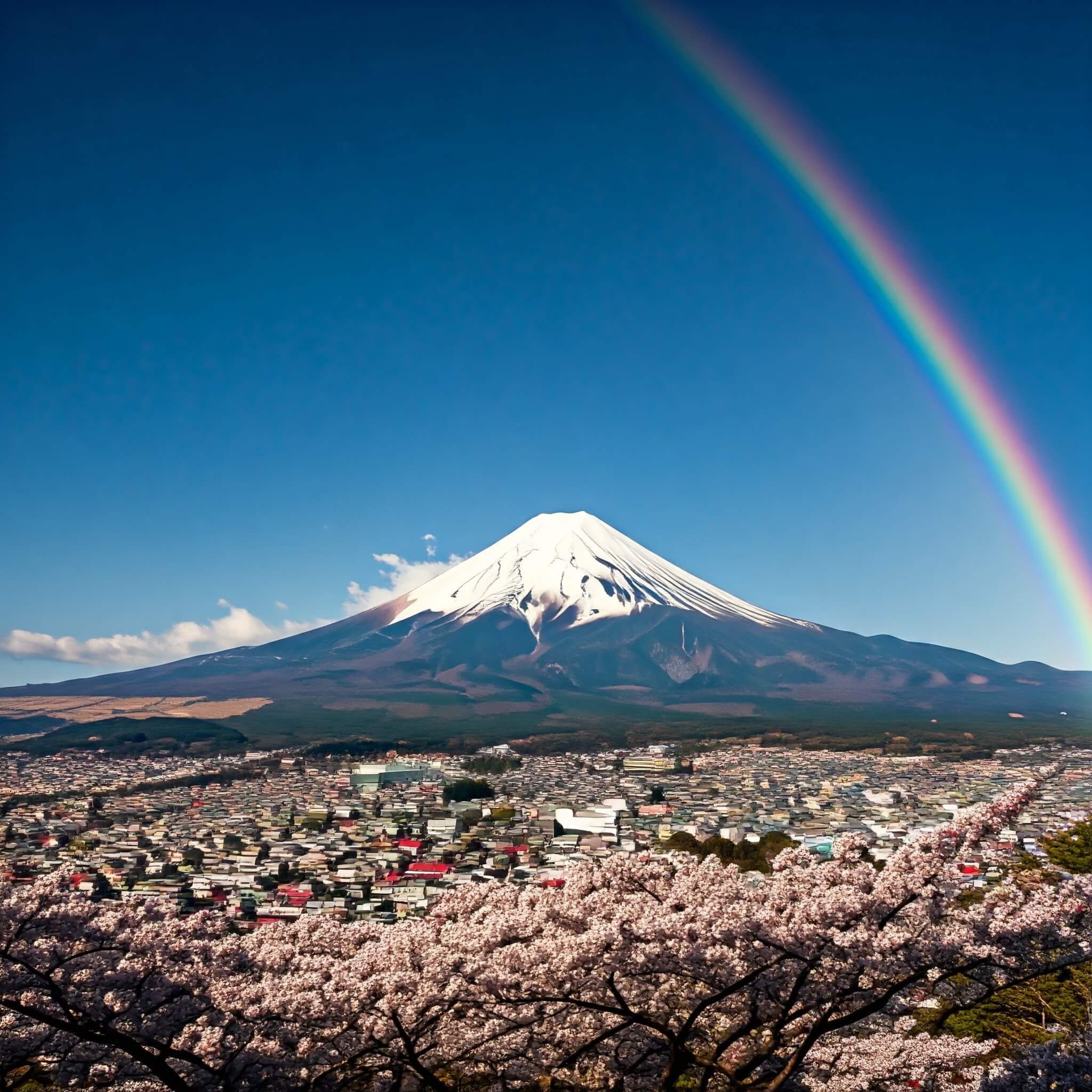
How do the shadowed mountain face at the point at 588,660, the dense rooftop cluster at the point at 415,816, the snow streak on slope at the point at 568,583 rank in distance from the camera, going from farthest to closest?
1. the snow streak on slope at the point at 568,583
2. the shadowed mountain face at the point at 588,660
3. the dense rooftop cluster at the point at 415,816

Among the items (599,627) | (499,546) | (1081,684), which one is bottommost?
(1081,684)

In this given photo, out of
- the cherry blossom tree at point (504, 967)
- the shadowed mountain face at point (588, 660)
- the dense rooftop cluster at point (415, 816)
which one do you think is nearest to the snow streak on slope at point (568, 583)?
the shadowed mountain face at point (588, 660)

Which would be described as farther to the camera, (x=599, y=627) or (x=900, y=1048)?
(x=599, y=627)

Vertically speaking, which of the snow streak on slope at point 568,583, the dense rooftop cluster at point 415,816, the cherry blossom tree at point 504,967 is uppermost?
the snow streak on slope at point 568,583

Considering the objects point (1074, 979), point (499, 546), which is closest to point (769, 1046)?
point (1074, 979)

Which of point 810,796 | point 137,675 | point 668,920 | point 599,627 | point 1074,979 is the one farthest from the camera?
point 599,627

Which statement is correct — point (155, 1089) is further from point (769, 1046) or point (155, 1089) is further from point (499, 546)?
point (499, 546)

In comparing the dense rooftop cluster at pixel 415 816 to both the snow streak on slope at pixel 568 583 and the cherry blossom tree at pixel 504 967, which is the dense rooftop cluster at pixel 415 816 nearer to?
the cherry blossom tree at pixel 504 967

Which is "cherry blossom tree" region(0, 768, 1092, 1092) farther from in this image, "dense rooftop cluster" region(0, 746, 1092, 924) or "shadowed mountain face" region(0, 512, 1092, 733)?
"shadowed mountain face" region(0, 512, 1092, 733)
